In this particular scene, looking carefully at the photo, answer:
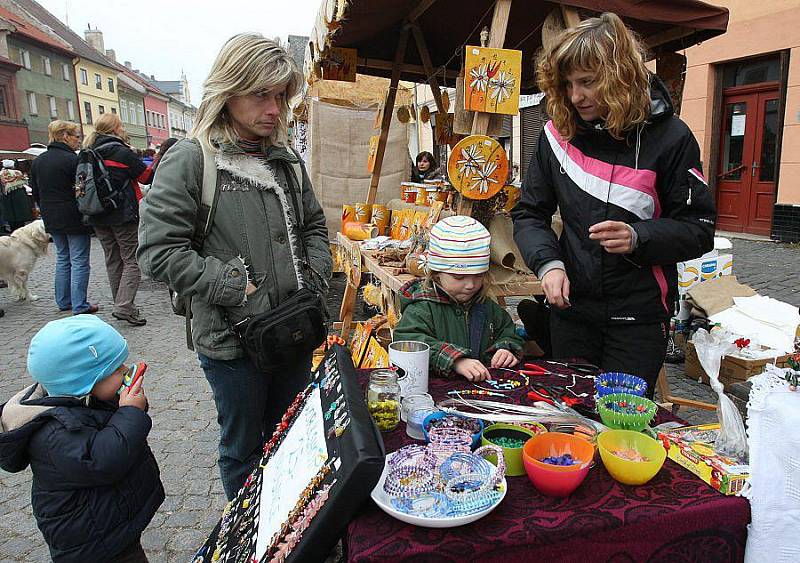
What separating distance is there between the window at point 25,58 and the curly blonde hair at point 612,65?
4167cm

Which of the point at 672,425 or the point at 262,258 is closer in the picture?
the point at 672,425

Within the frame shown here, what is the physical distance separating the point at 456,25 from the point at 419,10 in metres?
0.37

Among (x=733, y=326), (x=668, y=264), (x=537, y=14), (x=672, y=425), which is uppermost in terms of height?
(x=537, y=14)

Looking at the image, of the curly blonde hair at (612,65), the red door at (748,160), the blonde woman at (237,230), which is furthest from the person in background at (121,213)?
the red door at (748,160)

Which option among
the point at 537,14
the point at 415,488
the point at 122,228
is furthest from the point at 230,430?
the point at 122,228

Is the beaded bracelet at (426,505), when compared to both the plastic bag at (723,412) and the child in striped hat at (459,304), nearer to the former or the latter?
the plastic bag at (723,412)

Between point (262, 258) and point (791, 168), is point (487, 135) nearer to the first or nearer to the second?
point (262, 258)

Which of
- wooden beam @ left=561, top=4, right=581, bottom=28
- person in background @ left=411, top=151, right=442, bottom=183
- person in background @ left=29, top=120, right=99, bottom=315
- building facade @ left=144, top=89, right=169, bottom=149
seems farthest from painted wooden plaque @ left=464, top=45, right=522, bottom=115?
building facade @ left=144, top=89, right=169, bottom=149

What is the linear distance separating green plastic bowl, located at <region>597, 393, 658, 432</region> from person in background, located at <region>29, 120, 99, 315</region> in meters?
5.46

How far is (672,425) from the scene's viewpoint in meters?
1.41

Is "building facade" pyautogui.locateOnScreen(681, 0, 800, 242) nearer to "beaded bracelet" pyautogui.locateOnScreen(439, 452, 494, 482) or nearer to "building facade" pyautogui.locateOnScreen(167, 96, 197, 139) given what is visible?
"beaded bracelet" pyautogui.locateOnScreen(439, 452, 494, 482)

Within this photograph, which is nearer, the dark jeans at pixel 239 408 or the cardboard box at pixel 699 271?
the dark jeans at pixel 239 408

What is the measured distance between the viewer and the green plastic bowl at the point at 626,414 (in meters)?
1.34

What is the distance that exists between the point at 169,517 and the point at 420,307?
151 centimetres
